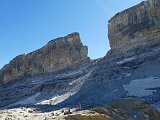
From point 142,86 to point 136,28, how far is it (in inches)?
1395

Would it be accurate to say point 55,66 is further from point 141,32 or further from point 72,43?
point 141,32

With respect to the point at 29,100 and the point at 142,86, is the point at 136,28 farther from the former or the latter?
the point at 142,86

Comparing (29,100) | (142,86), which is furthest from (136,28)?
(142,86)

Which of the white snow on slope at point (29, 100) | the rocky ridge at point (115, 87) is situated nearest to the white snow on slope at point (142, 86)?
the rocky ridge at point (115, 87)

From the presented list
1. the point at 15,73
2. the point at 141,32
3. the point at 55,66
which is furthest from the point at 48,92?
the point at 15,73

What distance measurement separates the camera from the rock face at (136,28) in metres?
79.1

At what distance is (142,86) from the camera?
169 feet

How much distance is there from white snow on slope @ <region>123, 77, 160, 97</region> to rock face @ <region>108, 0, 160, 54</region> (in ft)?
71.3

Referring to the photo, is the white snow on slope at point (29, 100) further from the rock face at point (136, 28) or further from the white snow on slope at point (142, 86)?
the white snow on slope at point (142, 86)

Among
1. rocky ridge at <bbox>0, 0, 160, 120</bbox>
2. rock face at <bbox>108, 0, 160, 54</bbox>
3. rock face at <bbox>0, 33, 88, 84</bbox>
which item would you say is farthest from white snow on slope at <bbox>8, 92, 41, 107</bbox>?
rock face at <bbox>0, 33, 88, 84</bbox>

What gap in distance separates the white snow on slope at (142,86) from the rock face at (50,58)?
51.2 meters

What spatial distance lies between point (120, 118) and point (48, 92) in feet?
177

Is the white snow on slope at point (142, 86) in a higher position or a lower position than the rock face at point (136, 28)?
lower

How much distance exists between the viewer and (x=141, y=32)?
81.8 m
